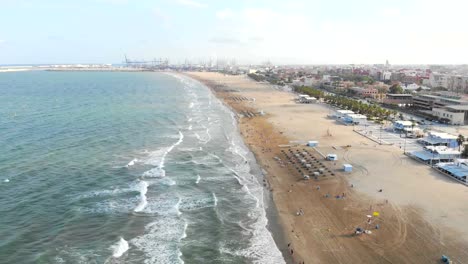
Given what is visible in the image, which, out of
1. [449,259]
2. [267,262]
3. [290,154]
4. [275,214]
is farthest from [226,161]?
[449,259]

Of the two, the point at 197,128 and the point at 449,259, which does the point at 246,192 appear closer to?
the point at 449,259

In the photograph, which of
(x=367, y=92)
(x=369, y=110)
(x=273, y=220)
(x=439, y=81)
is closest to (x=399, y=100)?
(x=367, y=92)

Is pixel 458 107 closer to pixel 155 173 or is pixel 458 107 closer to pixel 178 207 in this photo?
pixel 155 173

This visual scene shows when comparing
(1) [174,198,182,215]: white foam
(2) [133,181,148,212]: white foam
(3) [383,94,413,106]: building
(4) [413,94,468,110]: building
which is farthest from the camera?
(3) [383,94,413,106]: building

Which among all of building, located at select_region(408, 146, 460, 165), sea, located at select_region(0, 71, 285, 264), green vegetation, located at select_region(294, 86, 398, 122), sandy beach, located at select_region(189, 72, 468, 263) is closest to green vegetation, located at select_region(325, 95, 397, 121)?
green vegetation, located at select_region(294, 86, 398, 122)

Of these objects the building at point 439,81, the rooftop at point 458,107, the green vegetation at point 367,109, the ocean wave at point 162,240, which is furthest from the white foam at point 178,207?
the building at point 439,81

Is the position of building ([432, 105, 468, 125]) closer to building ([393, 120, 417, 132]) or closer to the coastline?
building ([393, 120, 417, 132])
